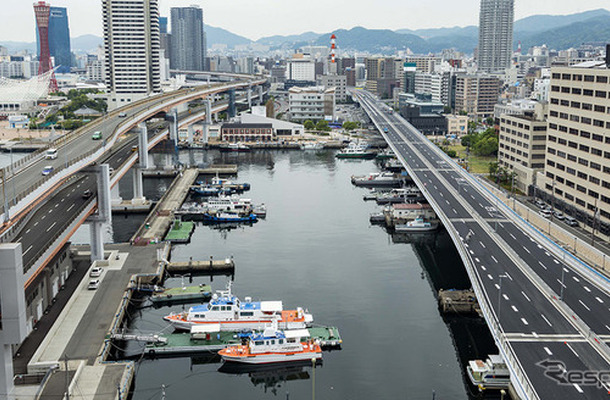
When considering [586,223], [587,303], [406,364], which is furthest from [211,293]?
[586,223]

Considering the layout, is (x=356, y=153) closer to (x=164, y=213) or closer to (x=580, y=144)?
(x=164, y=213)

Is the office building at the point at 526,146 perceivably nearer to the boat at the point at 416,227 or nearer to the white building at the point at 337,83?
the boat at the point at 416,227

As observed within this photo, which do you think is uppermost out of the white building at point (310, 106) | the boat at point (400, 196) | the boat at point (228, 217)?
the white building at point (310, 106)

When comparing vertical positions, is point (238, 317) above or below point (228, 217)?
below

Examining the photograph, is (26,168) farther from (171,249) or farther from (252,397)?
(252,397)

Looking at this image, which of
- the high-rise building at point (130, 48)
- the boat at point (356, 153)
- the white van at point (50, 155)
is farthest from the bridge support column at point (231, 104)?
the white van at point (50, 155)

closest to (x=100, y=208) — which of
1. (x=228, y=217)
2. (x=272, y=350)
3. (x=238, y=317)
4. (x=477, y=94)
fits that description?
(x=238, y=317)

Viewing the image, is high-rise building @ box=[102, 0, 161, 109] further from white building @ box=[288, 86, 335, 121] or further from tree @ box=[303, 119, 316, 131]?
tree @ box=[303, 119, 316, 131]
